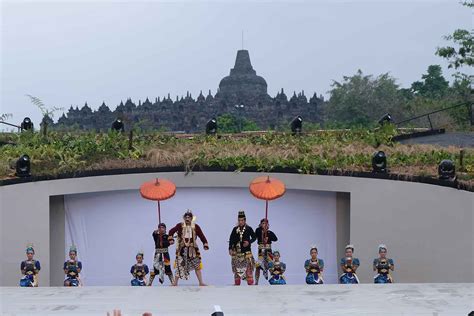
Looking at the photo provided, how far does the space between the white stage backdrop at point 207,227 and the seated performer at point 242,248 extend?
4.05ft

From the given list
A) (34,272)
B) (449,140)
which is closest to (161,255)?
(34,272)

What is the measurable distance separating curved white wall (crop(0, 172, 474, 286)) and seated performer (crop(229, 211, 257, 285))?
5.57 ft

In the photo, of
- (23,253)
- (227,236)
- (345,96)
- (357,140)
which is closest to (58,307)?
(23,253)

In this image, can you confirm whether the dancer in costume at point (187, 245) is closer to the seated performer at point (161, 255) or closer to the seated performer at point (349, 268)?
the seated performer at point (161, 255)

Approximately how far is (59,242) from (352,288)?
18.1ft

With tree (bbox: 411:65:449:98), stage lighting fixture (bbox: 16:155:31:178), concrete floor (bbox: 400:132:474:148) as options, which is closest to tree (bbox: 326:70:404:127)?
tree (bbox: 411:65:449:98)

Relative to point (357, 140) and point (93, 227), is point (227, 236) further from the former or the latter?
point (357, 140)

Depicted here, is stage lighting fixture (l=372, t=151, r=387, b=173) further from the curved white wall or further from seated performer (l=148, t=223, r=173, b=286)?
seated performer (l=148, t=223, r=173, b=286)

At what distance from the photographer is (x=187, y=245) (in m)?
9.66

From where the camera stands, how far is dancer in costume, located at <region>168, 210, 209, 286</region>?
31.6 ft

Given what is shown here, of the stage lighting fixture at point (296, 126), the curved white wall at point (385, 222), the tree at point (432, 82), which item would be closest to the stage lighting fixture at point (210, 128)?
the stage lighting fixture at point (296, 126)

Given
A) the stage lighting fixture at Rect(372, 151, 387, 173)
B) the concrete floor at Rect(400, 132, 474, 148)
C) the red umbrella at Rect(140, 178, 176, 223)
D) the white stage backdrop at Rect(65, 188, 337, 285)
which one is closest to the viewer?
the red umbrella at Rect(140, 178, 176, 223)

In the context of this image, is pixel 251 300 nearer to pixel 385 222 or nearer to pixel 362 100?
pixel 385 222

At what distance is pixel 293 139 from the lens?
13.5m
